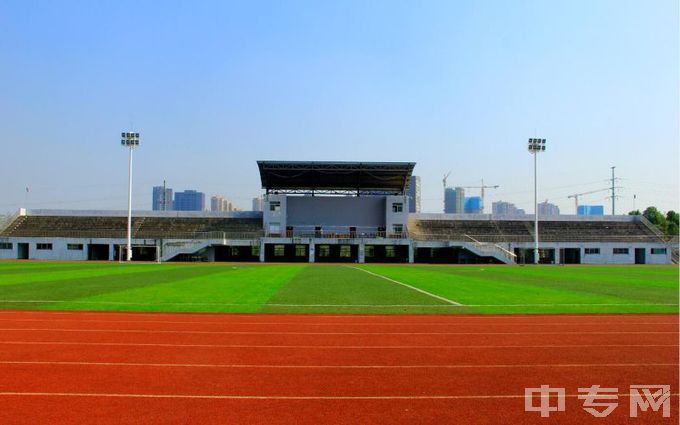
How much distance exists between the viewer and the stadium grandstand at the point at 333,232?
2832 inches

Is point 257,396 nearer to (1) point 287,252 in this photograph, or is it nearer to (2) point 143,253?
(1) point 287,252

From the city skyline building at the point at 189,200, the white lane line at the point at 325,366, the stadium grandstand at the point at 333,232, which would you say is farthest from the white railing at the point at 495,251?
the city skyline building at the point at 189,200

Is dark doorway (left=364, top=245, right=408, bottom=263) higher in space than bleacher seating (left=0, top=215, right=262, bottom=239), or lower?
lower

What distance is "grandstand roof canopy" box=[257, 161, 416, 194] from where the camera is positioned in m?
74.4

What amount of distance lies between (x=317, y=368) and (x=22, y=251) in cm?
7758

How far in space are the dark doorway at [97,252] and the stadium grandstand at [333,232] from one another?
139 millimetres

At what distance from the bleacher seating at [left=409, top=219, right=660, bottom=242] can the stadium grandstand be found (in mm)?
149

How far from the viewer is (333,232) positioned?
78.4 metres

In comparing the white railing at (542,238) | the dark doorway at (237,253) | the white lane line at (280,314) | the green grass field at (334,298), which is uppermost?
the white railing at (542,238)

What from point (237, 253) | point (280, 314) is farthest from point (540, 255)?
point (280, 314)

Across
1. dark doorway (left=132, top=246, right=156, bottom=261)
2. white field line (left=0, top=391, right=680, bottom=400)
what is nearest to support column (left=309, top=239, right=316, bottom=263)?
dark doorway (left=132, top=246, right=156, bottom=261)

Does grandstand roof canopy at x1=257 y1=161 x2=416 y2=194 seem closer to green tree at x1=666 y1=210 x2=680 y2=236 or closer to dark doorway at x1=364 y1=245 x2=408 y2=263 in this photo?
dark doorway at x1=364 y1=245 x2=408 y2=263

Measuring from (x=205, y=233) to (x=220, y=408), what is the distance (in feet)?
225

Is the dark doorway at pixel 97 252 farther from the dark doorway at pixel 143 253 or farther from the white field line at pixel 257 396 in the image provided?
the white field line at pixel 257 396
